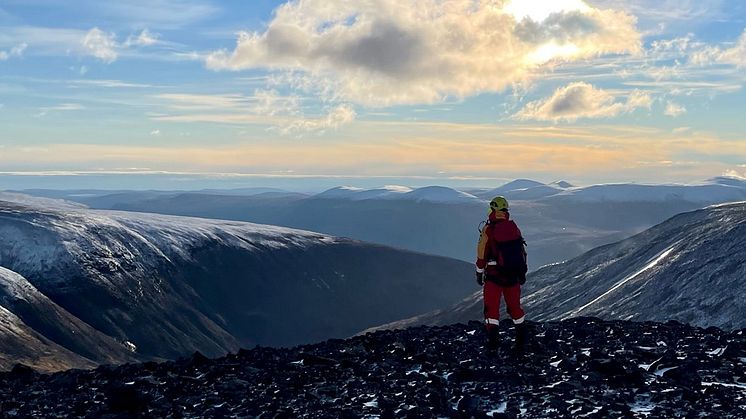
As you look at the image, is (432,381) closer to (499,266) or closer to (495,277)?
(495,277)

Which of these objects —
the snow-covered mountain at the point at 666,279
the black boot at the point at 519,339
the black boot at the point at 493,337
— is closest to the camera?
the black boot at the point at 519,339

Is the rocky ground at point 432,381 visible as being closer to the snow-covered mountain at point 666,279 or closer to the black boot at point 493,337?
the black boot at point 493,337

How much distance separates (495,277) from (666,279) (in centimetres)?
8893

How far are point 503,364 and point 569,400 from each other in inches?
145

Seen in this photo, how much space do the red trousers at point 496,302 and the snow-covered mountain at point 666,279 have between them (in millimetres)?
62731

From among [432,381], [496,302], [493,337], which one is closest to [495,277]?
[496,302]

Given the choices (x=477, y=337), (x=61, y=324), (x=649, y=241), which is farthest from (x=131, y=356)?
(x=477, y=337)

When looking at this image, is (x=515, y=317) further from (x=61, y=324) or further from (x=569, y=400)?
(x=61, y=324)

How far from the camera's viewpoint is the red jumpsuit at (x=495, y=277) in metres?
20.7

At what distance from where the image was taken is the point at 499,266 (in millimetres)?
20812

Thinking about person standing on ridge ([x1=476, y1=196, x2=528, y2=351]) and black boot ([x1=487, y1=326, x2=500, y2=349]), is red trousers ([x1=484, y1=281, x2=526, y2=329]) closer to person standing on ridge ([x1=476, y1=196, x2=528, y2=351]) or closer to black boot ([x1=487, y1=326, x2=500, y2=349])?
person standing on ridge ([x1=476, y1=196, x2=528, y2=351])

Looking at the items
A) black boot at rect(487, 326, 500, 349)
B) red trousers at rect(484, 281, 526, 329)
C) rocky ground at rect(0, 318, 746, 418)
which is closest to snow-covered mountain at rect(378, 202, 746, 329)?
rocky ground at rect(0, 318, 746, 418)

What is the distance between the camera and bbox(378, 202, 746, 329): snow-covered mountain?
86.1 meters

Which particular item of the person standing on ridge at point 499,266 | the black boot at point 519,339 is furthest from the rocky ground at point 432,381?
the person standing on ridge at point 499,266
